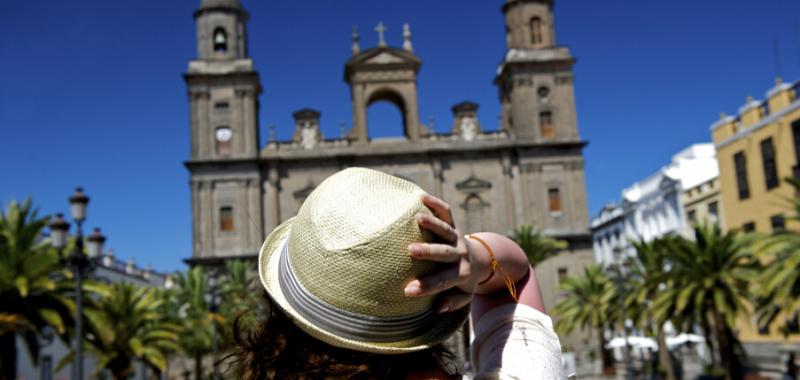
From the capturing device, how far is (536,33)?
151 ft

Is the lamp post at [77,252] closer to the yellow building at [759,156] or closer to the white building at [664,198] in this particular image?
the yellow building at [759,156]

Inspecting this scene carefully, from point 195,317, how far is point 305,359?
32896mm

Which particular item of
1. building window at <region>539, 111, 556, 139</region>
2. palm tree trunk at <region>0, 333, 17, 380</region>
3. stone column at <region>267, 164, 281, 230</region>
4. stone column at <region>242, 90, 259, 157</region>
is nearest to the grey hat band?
palm tree trunk at <region>0, 333, 17, 380</region>

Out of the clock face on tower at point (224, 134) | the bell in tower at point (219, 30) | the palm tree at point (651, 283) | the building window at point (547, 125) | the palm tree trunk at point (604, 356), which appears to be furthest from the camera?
the bell in tower at point (219, 30)

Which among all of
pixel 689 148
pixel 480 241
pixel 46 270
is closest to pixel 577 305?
pixel 689 148

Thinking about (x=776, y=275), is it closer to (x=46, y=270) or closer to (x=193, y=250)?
(x=46, y=270)

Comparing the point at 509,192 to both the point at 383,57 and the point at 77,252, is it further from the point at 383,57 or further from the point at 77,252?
the point at 77,252

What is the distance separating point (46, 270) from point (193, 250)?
26.8 meters

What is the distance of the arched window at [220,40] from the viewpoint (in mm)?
45156

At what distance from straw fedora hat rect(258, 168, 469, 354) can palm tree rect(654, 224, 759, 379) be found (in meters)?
21.4

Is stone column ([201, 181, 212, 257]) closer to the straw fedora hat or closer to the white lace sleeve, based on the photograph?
the white lace sleeve

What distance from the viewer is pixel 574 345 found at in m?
42.7

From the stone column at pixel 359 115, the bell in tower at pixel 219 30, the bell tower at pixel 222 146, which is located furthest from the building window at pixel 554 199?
the bell in tower at pixel 219 30

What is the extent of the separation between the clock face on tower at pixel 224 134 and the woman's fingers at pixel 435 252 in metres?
43.7
